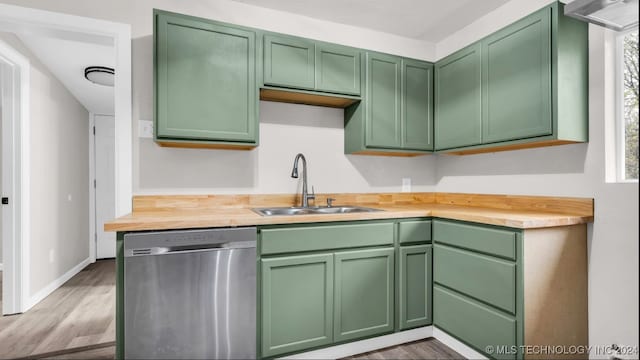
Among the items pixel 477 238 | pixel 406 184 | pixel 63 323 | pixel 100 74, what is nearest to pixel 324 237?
pixel 477 238

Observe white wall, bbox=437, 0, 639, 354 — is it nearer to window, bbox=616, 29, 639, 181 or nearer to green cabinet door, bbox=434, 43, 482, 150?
window, bbox=616, 29, 639, 181

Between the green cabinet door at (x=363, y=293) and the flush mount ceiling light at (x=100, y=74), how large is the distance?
291 cm

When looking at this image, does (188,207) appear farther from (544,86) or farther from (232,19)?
(544,86)

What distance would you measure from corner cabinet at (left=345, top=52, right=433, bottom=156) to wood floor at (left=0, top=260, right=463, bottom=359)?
1441mm

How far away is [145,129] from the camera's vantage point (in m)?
2.25

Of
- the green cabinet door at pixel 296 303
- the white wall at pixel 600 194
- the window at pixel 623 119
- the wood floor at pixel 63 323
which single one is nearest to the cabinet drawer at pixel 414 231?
the green cabinet door at pixel 296 303

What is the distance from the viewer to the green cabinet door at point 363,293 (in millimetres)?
2055

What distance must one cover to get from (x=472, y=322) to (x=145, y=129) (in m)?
2.41

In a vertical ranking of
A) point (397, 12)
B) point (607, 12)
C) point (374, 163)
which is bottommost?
point (374, 163)

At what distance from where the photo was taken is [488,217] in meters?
1.88

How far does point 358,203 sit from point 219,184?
1.15 m

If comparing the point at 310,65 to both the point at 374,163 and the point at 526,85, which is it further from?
the point at 526,85

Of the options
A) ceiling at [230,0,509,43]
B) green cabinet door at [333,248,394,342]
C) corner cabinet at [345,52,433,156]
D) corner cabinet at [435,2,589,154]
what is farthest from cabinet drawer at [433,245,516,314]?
ceiling at [230,0,509,43]

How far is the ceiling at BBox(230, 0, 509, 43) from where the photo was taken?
2.47 meters
